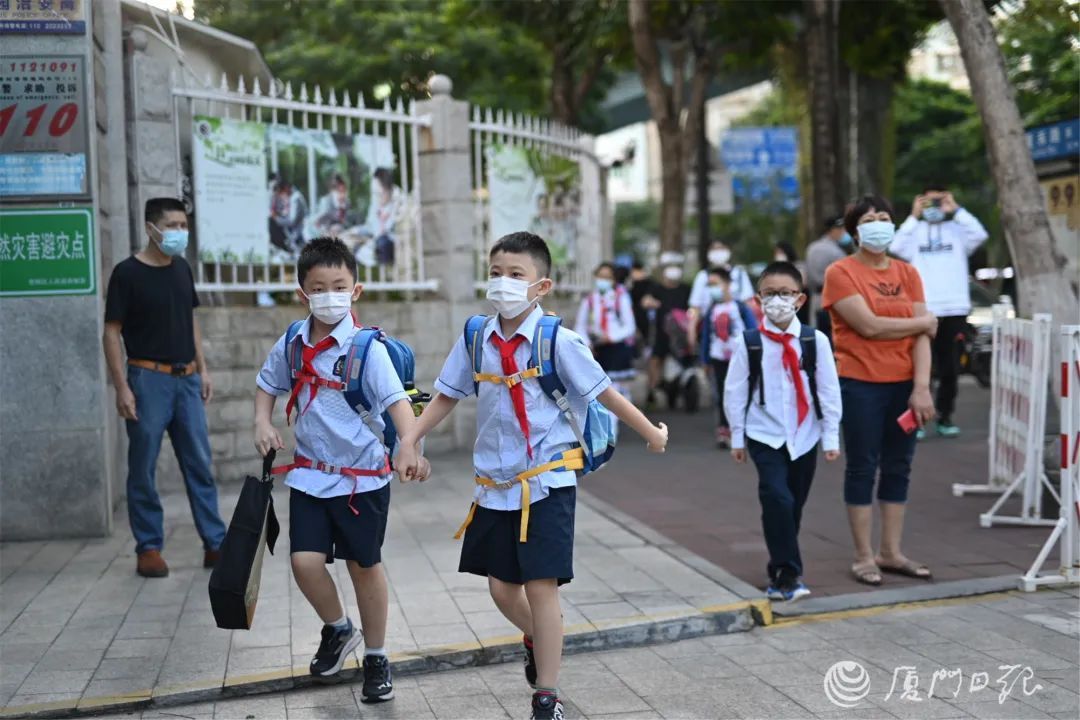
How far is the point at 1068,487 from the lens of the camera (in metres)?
6.73

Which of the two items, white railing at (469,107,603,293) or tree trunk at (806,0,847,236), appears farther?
tree trunk at (806,0,847,236)

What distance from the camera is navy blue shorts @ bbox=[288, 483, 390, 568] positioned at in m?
5.07

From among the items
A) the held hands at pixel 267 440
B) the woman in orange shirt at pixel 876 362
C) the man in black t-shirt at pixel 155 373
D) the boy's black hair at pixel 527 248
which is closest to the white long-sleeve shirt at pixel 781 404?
the woman in orange shirt at pixel 876 362

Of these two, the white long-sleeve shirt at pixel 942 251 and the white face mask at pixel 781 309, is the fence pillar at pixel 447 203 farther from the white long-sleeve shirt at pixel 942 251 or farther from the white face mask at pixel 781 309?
the white face mask at pixel 781 309

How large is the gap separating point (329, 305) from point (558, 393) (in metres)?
0.95

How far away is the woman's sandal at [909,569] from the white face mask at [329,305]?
133 inches

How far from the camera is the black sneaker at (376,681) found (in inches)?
202

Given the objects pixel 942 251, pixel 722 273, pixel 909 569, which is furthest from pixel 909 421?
pixel 722 273

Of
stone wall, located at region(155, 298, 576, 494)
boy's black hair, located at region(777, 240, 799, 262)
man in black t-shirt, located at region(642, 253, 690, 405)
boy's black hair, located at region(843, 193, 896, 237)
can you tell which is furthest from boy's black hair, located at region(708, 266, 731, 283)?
boy's black hair, located at region(843, 193, 896, 237)

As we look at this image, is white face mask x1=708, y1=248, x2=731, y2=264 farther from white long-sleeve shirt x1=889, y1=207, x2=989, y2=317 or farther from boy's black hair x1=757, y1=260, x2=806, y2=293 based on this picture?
boy's black hair x1=757, y1=260, x2=806, y2=293

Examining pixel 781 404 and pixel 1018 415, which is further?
pixel 1018 415

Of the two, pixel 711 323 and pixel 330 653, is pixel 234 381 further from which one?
pixel 330 653

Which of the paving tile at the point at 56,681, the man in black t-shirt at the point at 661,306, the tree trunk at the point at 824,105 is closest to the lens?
the paving tile at the point at 56,681

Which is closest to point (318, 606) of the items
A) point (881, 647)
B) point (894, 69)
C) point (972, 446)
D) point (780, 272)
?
point (881, 647)
